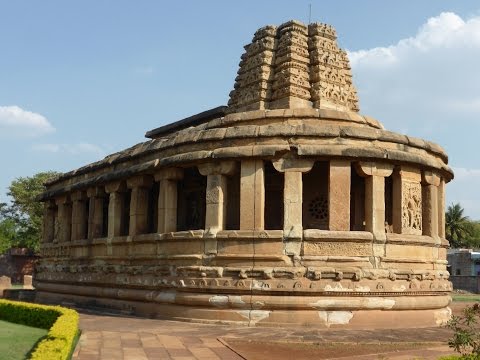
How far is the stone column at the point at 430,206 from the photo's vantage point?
13859 millimetres

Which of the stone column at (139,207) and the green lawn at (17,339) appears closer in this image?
the green lawn at (17,339)

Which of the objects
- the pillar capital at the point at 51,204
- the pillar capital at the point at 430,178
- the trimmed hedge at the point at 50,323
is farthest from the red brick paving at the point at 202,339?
the pillar capital at the point at 51,204

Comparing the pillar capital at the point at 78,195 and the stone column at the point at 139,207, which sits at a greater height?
the pillar capital at the point at 78,195

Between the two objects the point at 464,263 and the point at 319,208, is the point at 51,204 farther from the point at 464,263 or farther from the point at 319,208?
the point at 464,263

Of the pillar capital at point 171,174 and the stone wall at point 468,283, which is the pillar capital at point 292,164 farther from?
the stone wall at point 468,283

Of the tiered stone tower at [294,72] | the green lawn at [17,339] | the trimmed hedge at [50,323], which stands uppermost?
the tiered stone tower at [294,72]

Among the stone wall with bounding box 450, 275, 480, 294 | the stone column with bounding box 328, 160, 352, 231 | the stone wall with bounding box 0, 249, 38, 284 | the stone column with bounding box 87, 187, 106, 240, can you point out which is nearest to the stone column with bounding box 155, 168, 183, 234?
the stone column with bounding box 328, 160, 352, 231

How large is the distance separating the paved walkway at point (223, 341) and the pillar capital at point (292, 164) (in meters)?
3.36

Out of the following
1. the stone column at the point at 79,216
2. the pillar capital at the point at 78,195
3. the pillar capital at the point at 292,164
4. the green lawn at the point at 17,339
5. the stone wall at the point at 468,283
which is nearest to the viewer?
the green lawn at the point at 17,339

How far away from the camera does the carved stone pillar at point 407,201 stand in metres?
13.0

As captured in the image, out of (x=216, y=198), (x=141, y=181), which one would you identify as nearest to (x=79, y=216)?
(x=141, y=181)

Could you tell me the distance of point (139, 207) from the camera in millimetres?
15203

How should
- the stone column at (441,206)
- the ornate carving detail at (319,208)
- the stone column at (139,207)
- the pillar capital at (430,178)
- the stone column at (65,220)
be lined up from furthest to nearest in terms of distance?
the stone column at (65,220) → the stone column at (139,207) → the stone column at (441,206) → the pillar capital at (430,178) → the ornate carving detail at (319,208)

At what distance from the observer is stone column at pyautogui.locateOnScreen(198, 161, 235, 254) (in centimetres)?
1279
